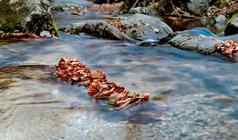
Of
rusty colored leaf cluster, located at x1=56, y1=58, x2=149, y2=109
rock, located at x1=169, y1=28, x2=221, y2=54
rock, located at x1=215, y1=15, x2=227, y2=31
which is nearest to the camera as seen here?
rusty colored leaf cluster, located at x1=56, y1=58, x2=149, y2=109

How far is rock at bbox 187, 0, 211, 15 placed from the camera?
22.4 meters

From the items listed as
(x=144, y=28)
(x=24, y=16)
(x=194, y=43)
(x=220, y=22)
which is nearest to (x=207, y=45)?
(x=194, y=43)

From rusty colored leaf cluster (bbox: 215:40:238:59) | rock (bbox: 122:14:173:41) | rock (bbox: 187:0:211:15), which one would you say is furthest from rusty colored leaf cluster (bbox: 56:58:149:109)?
rock (bbox: 187:0:211:15)

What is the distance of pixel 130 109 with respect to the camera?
5.67m

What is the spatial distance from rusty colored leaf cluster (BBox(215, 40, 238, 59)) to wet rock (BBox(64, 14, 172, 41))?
2.96m

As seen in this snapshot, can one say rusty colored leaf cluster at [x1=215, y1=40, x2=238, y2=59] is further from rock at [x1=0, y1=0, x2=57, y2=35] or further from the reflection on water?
rock at [x1=0, y1=0, x2=57, y2=35]

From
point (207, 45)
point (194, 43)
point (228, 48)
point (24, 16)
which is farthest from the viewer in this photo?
point (24, 16)

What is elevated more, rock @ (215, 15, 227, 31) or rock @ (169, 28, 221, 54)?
rock @ (169, 28, 221, 54)

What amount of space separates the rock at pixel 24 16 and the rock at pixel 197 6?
11265 mm

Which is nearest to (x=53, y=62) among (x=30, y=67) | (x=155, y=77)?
(x=30, y=67)

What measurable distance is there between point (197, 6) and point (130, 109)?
17.5 metres

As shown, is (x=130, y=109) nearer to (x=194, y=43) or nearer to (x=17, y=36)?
(x=194, y=43)

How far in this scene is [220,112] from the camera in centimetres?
561

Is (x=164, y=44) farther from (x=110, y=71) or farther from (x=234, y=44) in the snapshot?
(x=110, y=71)
